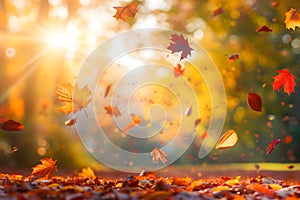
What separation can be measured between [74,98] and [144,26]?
283 cm

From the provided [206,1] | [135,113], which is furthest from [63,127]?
[206,1]

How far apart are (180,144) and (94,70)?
2.56 m

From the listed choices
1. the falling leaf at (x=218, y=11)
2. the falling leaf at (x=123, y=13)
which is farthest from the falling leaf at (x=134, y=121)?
the falling leaf at (x=123, y=13)

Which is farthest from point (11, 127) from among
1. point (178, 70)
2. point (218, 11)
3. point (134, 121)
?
point (218, 11)

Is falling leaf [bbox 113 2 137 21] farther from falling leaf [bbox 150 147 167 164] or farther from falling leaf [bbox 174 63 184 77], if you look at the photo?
falling leaf [bbox 150 147 167 164]

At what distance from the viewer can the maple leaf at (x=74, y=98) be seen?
6129 millimetres

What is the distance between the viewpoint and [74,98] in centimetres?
741

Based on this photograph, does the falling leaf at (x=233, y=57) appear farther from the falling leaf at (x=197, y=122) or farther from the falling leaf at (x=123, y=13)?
the falling leaf at (x=123, y=13)

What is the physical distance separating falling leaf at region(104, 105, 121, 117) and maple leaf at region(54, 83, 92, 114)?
2.38ft

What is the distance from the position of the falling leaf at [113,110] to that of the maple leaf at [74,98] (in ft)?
2.38

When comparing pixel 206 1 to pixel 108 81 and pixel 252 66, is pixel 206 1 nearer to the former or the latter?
pixel 252 66

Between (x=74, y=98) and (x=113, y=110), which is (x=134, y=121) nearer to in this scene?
(x=113, y=110)

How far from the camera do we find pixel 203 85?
974 centimetres

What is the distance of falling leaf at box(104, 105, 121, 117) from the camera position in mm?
9386
